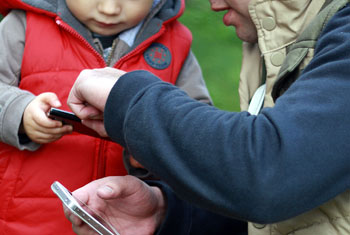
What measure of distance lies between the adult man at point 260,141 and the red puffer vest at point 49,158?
0.66 meters

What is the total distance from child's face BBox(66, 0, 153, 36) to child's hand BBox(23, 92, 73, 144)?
1.04 ft

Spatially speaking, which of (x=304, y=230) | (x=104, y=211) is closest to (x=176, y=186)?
(x=304, y=230)

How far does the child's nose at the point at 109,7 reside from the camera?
1.67m

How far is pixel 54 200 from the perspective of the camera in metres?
1.70

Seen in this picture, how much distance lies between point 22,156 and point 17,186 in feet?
0.31

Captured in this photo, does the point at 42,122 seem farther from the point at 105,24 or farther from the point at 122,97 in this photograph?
the point at 122,97

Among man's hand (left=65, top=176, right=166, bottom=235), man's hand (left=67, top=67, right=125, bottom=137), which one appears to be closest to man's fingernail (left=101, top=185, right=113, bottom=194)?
man's hand (left=65, top=176, right=166, bottom=235)

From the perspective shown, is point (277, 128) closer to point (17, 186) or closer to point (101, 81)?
point (101, 81)

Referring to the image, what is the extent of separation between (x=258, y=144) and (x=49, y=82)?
3.22 feet

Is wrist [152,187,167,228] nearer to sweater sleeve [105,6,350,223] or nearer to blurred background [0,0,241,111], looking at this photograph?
sweater sleeve [105,6,350,223]

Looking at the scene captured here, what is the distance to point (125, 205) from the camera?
1.43m

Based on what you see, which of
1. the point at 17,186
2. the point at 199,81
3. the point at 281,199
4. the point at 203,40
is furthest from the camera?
the point at 203,40

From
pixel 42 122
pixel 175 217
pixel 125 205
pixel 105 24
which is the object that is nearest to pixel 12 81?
pixel 42 122

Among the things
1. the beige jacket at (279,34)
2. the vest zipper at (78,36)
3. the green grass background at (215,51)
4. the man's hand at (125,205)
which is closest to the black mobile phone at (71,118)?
the man's hand at (125,205)
